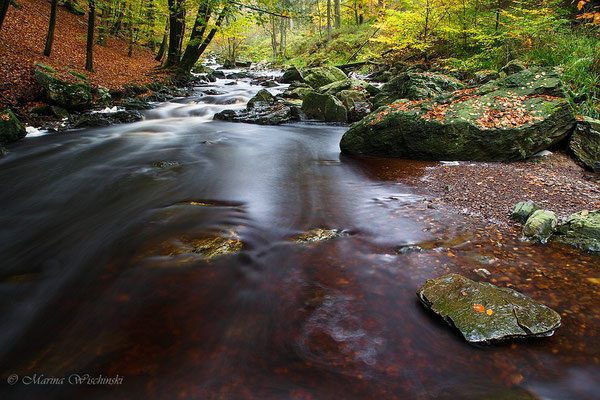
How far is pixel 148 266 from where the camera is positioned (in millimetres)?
3311

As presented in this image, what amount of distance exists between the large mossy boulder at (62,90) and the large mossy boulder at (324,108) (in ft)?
25.4

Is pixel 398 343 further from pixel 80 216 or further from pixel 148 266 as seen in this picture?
pixel 80 216

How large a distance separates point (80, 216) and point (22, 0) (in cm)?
2122

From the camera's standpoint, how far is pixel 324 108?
11938 millimetres

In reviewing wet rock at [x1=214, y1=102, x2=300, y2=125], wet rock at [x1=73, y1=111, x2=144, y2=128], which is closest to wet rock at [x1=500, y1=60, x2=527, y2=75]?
wet rock at [x1=214, y1=102, x2=300, y2=125]

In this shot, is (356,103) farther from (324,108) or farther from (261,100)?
(261,100)

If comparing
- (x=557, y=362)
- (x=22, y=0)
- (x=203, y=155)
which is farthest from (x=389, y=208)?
(x=22, y=0)

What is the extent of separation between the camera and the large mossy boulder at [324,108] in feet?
38.4

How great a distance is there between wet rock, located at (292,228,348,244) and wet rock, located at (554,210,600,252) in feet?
7.64

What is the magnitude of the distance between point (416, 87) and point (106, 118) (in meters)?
10.3

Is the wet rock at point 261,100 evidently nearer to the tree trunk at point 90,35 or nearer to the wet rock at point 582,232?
the tree trunk at point 90,35

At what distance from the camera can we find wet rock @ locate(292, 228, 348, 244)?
384 centimetres

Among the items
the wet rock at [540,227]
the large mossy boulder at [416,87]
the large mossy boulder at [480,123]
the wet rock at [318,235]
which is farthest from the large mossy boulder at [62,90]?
the wet rock at [540,227]

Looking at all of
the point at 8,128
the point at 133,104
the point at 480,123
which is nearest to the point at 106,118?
the point at 133,104
